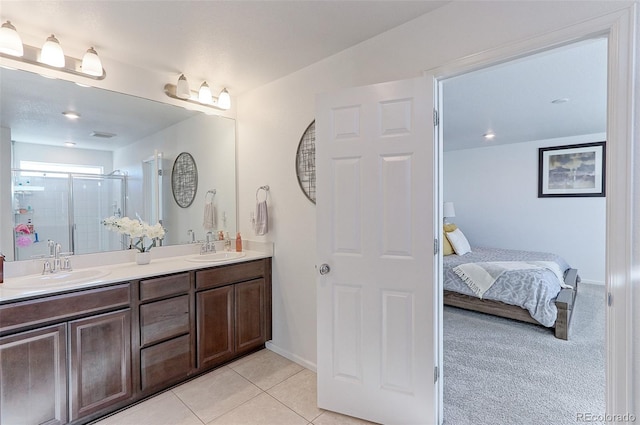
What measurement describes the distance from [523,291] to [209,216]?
3.42m

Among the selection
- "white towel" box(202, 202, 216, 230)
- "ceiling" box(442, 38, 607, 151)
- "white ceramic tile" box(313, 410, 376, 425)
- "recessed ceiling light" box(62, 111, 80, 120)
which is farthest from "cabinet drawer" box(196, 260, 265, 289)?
"ceiling" box(442, 38, 607, 151)

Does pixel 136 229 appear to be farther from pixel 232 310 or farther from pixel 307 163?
pixel 307 163

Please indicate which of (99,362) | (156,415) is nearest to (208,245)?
(99,362)

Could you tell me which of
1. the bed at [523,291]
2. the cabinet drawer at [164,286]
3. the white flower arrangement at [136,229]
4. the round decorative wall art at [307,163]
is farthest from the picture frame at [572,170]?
the white flower arrangement at [136,229]

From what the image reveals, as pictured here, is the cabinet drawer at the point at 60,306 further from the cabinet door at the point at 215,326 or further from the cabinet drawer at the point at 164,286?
the cabinet door at the point at 215,326

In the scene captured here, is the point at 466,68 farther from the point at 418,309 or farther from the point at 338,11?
the point at 418,309

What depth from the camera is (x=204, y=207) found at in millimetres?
2930

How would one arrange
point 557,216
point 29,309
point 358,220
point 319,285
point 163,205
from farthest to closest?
point 557,216 < point 163,205 < point 319,285 < point 358,220 < point 29,309

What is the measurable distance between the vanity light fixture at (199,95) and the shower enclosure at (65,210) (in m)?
0.85

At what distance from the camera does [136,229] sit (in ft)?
7.53

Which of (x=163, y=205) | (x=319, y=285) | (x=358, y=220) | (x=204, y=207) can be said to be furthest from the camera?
(x=204, y=207)

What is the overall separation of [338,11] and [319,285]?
173cm

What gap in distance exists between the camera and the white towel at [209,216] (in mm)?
2930

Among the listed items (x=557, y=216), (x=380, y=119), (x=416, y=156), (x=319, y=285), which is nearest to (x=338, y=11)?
(x=380, y=119)
